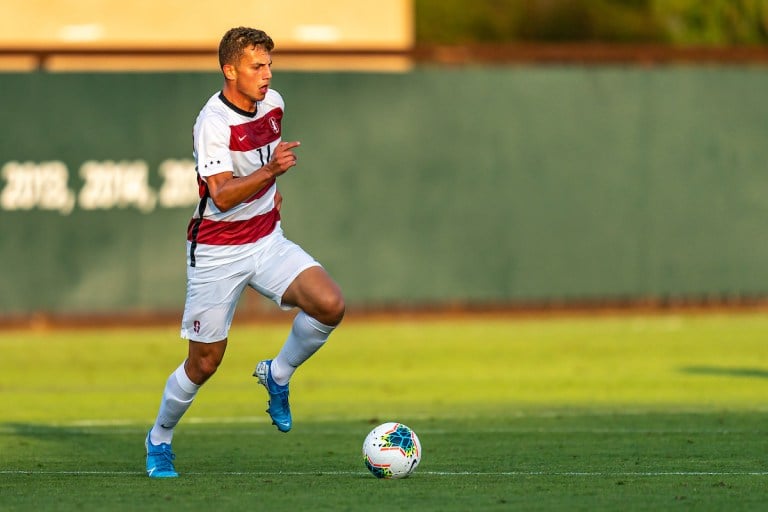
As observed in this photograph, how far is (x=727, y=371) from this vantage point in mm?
15102

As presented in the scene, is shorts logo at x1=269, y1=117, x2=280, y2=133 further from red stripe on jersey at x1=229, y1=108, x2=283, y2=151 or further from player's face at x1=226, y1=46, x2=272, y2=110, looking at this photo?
player's face at x1=226, y1=46, x2=272, y2=110

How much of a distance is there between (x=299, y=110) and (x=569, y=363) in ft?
18.1

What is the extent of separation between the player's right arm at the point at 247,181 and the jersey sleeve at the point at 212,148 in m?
0.05

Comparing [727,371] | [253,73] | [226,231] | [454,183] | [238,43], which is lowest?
[727,371]

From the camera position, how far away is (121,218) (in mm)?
19422

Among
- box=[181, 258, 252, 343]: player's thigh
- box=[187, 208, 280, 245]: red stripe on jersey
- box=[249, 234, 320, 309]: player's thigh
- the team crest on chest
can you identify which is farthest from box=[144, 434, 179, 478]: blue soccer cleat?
Answer: the team crest on chest

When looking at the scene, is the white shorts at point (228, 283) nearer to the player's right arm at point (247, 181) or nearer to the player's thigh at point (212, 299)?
the player's thigh at point (212, 299)

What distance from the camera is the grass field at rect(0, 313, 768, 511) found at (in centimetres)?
856

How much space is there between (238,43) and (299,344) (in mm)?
1847

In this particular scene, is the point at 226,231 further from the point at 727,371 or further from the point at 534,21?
the point at 534,21

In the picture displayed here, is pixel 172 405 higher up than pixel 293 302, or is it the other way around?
pixel 293 302

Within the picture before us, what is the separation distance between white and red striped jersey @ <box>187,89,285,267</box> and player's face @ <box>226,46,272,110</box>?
0.55 feet

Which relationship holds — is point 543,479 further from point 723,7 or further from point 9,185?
point 723,7

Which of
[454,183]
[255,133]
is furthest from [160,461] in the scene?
[454,183]
